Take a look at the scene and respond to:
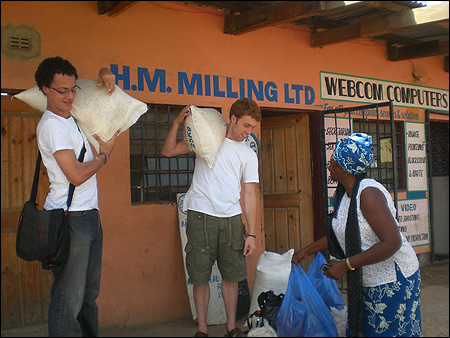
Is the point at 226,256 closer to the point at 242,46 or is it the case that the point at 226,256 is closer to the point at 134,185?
the point at 134,185

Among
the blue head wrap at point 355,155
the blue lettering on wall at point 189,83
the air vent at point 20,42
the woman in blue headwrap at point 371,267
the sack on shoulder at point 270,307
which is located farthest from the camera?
the blue lettering on wall at point 189,83

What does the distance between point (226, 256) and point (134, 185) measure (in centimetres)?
144

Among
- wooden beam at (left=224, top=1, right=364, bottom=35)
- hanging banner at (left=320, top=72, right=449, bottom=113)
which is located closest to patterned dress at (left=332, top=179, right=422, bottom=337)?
wooden beam at (left=224, top=1, right=364, bottom=35)

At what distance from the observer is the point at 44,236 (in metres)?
2.41

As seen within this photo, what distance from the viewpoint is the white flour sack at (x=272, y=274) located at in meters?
3.94

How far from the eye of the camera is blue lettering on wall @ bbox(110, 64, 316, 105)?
14.4 ft

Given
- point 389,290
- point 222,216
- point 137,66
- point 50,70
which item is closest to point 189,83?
point 137,66

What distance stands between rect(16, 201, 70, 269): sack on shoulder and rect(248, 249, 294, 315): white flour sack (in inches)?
75.9

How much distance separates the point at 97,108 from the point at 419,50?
4.99 m

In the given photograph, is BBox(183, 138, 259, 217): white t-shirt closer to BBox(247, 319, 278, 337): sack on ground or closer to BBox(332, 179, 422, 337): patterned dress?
BBox(247, 319, 278, 337): sack on ground

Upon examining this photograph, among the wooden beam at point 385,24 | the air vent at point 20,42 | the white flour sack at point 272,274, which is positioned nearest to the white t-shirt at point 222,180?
the white flour sack at point 272,274

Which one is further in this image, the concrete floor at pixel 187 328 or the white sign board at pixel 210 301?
the white sign board at pixel 210 301

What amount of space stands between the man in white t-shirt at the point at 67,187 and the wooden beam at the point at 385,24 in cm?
354

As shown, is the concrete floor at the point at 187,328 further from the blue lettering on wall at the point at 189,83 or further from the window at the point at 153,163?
the blue lettering on wall at the point at 189,83
